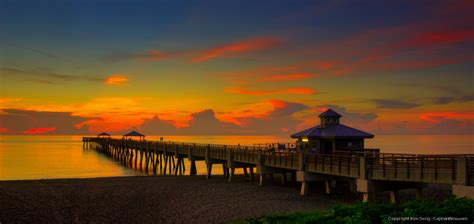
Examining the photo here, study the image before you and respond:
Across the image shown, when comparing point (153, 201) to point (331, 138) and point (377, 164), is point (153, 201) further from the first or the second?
point (377, 164)

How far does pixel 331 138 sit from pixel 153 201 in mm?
12799

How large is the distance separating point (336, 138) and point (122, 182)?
17680 millimetres

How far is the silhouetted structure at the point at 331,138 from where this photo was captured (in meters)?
29.1

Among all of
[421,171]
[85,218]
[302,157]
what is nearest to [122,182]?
[85,218]

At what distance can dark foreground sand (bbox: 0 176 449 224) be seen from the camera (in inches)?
811

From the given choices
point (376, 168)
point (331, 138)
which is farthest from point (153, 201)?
point (376, 168)

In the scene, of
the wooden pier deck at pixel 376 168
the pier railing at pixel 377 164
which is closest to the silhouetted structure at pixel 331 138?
the wooden pier deck at pixel 376 168

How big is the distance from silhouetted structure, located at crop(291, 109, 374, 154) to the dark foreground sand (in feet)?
9.37

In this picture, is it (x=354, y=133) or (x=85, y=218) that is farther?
(x=354, y=133)

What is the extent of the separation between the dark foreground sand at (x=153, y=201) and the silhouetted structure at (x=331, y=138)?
285 cm

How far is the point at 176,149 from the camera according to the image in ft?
166

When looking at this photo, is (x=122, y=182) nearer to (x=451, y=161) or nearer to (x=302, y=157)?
(x=302, y=157)

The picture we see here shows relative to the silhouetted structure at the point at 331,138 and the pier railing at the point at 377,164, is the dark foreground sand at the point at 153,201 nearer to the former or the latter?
the pier railing at the point at 377,164

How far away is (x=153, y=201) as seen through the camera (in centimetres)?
2523
